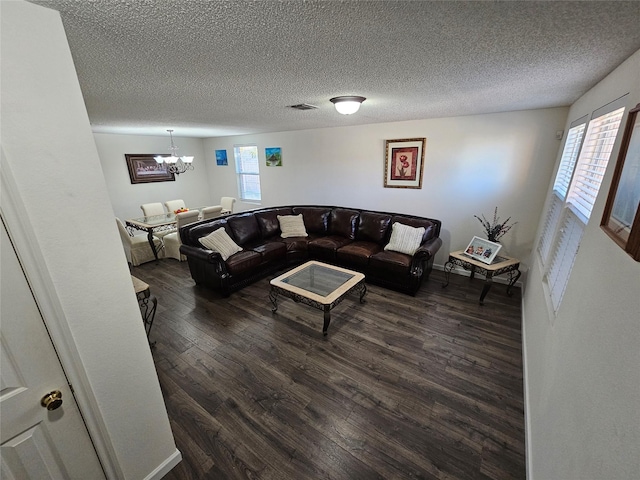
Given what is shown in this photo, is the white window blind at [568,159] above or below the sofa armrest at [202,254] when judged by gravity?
above

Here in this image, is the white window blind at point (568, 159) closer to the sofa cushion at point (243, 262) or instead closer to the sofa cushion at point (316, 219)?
the sofa cushion at point (316, 219)

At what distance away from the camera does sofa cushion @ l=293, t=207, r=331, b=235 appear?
4633 millimetres

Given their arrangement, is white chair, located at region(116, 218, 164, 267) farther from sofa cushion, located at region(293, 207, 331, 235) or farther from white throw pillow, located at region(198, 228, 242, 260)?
sofa cushion, located at region(293, 207, 331, 235)

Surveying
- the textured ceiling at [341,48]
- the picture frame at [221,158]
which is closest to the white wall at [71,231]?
the textured ceiling at [341,48]

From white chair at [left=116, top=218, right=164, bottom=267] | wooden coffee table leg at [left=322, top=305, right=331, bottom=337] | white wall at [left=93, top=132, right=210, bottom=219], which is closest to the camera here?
wooden coffee table leg at [left=322, top=305, right=331, bottom=337]

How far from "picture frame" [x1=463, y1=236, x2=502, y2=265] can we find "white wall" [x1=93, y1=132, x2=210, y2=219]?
592cm

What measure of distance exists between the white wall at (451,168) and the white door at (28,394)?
4.18 m

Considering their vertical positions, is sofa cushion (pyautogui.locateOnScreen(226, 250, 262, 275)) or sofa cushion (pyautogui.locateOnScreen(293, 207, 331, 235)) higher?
sofa cushion (pyautogui.locateOnScreen(293, 207, 331, 235))

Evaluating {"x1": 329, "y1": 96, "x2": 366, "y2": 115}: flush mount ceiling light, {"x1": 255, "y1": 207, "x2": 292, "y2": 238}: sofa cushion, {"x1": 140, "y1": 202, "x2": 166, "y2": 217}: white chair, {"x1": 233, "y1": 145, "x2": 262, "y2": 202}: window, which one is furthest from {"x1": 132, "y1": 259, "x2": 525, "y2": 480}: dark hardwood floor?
{"x1": 233, "y1": 145, "x2": 262, "y2": 202}: window

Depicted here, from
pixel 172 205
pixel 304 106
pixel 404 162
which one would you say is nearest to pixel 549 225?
pixel 404 162

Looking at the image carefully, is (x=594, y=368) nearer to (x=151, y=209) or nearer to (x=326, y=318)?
(x=326, y=318)

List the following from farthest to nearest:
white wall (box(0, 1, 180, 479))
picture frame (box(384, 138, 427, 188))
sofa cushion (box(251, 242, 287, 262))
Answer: picture frame (box(384, 138, 427, 188)) → sofa cushion (box(251, 242, 287, 262)) → white wall (box(0, 1, 180, 479))

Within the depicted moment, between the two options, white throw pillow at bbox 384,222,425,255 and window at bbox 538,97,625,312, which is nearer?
window at bbox 538,97,625,312

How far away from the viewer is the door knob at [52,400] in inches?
40.5
